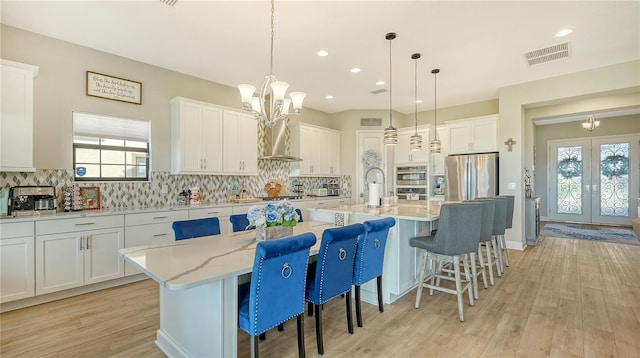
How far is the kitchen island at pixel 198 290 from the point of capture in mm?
1606

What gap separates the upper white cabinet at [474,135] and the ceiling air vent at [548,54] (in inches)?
64.6

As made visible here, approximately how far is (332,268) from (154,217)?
8.96 feet

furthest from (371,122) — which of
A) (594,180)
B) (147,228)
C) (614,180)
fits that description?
(614,180)

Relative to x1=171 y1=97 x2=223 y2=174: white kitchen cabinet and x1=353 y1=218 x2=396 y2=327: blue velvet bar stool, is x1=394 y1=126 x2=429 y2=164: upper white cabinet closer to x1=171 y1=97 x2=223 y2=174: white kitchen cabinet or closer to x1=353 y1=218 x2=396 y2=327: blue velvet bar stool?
x1=171 y1=97 x2=223 y2=174: white kitchen cabinet

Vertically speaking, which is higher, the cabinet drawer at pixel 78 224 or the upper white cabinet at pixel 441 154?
the upper white cabinet at pixel 441 154

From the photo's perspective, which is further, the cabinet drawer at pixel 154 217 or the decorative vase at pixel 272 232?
the cabinet drawer at pixel 154 217

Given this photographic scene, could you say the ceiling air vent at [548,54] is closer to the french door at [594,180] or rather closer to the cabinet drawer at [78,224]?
the cabinet drawer at [78,224]

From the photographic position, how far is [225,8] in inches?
116

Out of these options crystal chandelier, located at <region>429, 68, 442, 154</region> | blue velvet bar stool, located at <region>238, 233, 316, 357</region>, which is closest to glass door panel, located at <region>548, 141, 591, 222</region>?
crystal chandelier, located at <region>429, 68, 442, 154</region>

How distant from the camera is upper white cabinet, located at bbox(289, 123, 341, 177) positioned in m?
6.28

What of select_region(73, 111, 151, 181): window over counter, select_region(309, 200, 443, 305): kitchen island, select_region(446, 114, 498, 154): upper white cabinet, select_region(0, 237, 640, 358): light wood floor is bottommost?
select_region(0, 237, 640, 358): light wood floor

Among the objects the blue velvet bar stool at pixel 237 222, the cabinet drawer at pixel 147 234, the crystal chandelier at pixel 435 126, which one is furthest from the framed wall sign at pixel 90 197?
the crystal chandelier at pixel 435 126

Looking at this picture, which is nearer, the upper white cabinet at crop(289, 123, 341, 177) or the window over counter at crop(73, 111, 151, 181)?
the window over counter at crop(73, 111, 151, 181)

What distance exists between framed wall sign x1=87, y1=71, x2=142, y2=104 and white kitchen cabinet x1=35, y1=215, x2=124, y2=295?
5.37 feet
